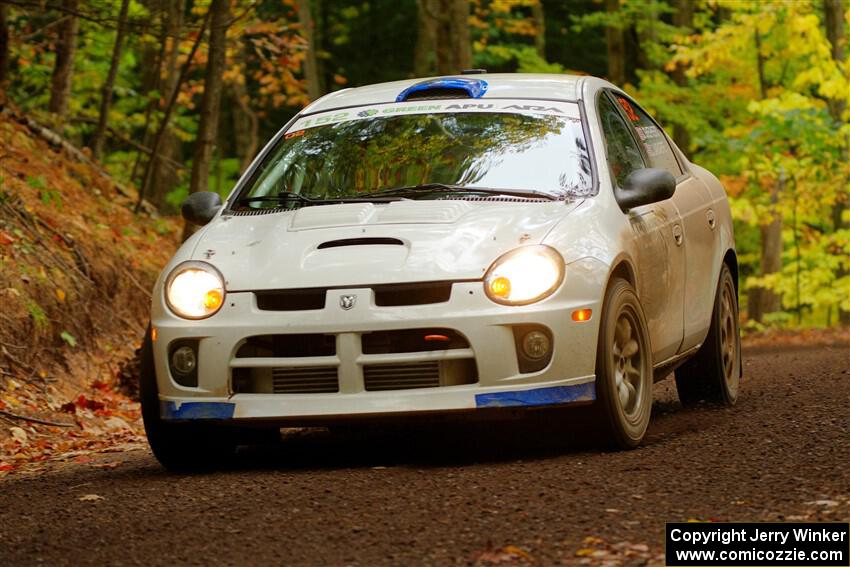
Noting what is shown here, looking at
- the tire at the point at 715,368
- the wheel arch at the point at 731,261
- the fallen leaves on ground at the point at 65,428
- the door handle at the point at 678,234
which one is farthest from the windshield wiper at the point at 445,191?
the wheel arch at the point at 731,261

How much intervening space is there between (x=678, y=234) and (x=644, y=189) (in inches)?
35.9

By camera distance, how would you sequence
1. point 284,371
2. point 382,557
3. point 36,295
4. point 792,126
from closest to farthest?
point 382,557, point 284,371, point 36,295, point 792,126

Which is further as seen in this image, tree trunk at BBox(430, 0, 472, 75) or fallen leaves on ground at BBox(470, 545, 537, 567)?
tree trunk at BBox(430, 0, 472, 75)

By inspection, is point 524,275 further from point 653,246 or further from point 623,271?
point 653,246

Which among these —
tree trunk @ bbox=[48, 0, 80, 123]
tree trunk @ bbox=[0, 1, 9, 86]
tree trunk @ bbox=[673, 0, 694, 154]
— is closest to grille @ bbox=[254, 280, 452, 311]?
tree trunk @ bbox=[0, 1, 9, 86]

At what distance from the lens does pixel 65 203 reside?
14.0 m

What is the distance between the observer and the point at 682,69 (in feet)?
→ 88.1

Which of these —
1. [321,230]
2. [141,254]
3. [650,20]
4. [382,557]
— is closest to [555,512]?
[382,557]

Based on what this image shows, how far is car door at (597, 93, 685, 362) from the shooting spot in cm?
663

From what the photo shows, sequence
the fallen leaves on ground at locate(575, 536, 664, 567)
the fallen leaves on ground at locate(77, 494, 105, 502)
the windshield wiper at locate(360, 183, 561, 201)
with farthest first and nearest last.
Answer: the windshield wiper at locate(360, 183, 561, 201) < the fallen leaves on ground at locate(77, 494, 105, 502) < the fallen leaves on ground at locate(575, 536, 664, 567)

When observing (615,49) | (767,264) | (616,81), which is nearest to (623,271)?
(767,264)

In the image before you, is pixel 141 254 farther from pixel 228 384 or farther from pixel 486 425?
pixel 228 384

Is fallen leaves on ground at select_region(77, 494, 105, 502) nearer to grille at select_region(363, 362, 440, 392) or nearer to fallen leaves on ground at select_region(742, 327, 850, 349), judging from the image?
grille at select_region(363, 362, 440, 392)

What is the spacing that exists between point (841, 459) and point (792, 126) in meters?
13.8
